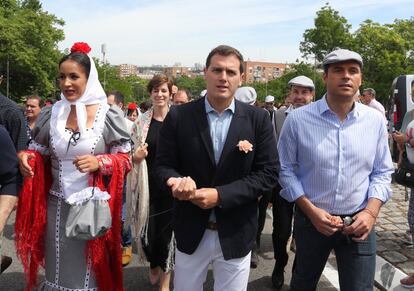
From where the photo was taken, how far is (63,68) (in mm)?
2820

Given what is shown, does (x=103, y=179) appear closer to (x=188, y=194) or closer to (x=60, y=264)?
(x=60, y=264)

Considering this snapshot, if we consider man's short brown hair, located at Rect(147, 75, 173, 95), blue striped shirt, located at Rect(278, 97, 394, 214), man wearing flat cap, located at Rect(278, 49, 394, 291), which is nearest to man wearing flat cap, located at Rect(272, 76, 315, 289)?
man's short brown hair, located at Rect(147, 75, 173, 95)

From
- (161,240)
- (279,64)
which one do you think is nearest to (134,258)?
(161,240)

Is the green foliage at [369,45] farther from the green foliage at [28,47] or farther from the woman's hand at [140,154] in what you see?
the woman's hand at [140,154]

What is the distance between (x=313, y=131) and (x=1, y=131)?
1833 mm

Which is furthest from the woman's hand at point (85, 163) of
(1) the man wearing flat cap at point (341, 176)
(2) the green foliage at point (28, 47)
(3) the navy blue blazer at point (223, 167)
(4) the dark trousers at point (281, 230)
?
(2) the green foliage at point (28, 47)

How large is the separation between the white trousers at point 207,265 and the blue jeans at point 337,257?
0.45m

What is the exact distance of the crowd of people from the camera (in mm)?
2459

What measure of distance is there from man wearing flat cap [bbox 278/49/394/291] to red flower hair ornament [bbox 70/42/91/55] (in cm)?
151

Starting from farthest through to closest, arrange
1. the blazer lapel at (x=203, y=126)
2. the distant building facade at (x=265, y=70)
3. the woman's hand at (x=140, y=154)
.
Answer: the distant building facade at (x=265, y=70)
the woman's hand at (x=140, y=154)
the blazer lapel at (x=203, y=126)

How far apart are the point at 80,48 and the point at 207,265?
5.53ft

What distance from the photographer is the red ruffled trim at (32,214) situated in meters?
2.80

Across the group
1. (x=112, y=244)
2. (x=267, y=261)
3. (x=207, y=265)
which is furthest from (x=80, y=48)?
(x=267, y=261)

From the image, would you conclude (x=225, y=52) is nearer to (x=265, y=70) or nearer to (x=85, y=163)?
(x=85, y=163)
